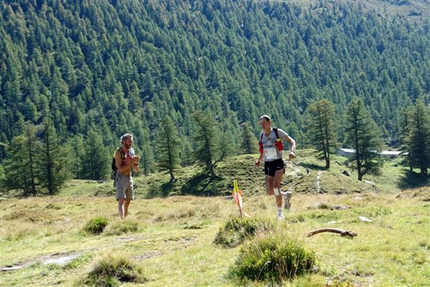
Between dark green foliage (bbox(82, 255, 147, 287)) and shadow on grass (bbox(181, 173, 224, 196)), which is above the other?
dark green foliage (bbox(82, 255, 147, 287))

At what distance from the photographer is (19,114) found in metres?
183

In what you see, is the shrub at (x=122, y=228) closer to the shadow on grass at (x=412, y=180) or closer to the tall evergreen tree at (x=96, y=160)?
the shadow on grass at (x=412, y=180)

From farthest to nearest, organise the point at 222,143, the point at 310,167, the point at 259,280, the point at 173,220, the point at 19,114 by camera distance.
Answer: the point at 19,114
the point at 222,143
the point at 310,167
the point at 173,220
the point at 259,280

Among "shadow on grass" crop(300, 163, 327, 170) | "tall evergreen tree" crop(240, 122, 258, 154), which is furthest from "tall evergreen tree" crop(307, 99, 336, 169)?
"tall evergreen tree" crop(240, 122, 258, 154)

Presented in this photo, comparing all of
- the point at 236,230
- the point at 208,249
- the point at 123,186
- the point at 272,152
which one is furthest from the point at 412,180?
the point at 208,249

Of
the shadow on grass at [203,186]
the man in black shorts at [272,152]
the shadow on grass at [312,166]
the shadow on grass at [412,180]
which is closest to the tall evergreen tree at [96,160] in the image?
the shadow on grass at [203,186]

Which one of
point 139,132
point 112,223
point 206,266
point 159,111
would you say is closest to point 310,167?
point 112,223

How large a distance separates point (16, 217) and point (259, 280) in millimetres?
16777

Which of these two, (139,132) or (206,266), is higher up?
(139,132)

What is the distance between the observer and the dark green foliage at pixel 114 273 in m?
6.68

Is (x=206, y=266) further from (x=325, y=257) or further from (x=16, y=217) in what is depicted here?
(x=16, y=217)

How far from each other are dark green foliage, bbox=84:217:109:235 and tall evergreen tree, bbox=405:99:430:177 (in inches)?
2699

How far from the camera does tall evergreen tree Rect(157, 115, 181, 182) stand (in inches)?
2798

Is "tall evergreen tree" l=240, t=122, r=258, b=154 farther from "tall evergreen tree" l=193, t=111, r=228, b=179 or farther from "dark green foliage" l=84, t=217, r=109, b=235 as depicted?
"dark green foliage" l=84, t=217, r=109, b=235
